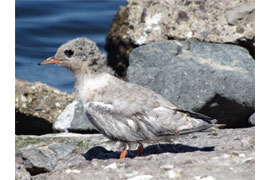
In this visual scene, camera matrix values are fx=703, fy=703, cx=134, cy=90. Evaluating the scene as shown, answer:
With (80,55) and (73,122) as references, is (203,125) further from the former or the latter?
(73,122)

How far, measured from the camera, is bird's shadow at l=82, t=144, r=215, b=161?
797cm

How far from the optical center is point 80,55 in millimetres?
8094

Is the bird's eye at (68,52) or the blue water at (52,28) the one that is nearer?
the bird's eye at (68,52)

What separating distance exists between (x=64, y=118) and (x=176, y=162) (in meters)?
3.49

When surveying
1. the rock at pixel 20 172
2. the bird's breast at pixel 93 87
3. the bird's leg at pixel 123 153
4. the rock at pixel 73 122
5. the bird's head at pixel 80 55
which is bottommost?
the rock at pixel 20 172

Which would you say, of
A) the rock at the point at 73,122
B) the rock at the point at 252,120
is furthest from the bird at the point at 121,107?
the rock at the point at 252,120

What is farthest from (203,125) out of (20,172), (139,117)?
(20,172)

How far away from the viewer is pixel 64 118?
33.5 feet

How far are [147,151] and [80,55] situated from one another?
136cm

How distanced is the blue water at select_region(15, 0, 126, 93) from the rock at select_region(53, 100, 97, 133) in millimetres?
5187

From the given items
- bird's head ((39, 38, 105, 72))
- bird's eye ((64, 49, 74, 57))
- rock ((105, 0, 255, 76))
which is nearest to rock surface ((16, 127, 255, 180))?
bird's head ((39, 38, 105, 72))

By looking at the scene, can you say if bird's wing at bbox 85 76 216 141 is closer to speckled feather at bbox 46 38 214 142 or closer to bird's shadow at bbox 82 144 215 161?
speckled feather at bbox 46 38 214 142

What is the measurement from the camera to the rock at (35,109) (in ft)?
35.0

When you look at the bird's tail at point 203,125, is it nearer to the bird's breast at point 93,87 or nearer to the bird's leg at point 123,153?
the bird's leg at point 123,153
